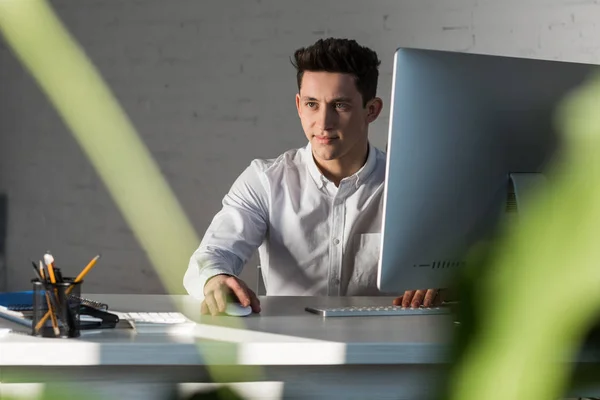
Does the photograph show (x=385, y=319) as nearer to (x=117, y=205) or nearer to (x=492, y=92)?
(x=492, y=92)

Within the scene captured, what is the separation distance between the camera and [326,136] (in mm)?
2199

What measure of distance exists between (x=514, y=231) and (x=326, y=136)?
6.71 ft

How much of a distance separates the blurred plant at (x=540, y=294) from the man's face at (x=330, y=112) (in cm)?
204

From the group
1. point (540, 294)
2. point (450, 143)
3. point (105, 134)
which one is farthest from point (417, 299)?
point (105, 134)

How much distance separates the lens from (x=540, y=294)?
148 mm

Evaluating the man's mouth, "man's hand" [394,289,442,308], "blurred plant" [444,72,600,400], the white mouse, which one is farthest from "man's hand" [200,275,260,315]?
"blurred plant" [444,72,600,400]

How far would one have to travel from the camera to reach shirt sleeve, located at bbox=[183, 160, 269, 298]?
70.9 inches

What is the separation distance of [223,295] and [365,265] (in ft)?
2.26

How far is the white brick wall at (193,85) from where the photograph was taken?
3.49m

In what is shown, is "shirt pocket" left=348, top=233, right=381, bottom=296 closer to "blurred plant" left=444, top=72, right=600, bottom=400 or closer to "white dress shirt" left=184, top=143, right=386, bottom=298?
"white dress shirt" left=184, top=143, right=386, bottom=298

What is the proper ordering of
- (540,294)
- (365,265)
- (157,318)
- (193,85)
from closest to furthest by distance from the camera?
1. (540,294)
2. (157,318)
3. (365,265)
4. (193,85)

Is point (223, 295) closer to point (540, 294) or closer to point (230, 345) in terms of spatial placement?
point (230, 345)

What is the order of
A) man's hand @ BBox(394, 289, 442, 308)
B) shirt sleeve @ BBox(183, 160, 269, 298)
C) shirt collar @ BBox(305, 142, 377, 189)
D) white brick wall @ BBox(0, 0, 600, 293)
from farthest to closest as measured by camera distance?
white brick wall @ BBox(0, 0, 600, 293) → shirt collar @ BBox(305, 142, 377, 189) → shirt sleeve @ BBox(183, 160, 269, 298) → man's hand @ BBox(394, 289, 442, 308)

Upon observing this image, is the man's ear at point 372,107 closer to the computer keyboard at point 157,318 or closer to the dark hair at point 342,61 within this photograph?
the dark hair at point 342,61
